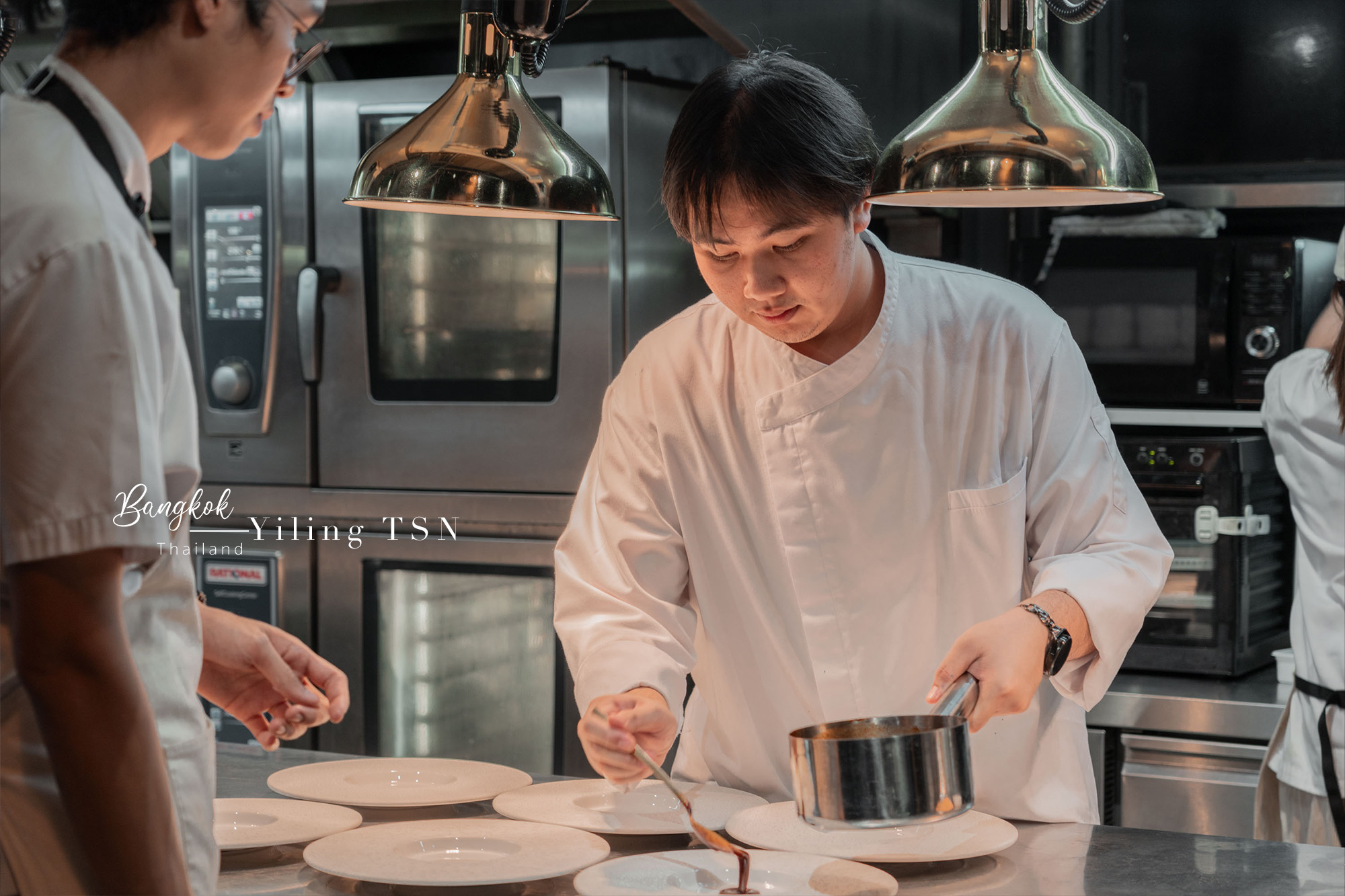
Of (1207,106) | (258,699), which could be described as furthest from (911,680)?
(1207,106)

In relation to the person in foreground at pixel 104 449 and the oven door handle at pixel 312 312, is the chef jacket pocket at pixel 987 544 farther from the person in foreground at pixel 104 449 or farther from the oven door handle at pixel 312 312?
the oven door handle at pixel 312 312

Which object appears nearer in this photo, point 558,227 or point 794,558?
point 794,558

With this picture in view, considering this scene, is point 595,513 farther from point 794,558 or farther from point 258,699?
point 258,699

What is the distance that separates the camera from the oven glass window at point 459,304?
9.05 ft

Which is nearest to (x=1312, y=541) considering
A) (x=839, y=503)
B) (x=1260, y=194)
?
(x=1260, y=194)

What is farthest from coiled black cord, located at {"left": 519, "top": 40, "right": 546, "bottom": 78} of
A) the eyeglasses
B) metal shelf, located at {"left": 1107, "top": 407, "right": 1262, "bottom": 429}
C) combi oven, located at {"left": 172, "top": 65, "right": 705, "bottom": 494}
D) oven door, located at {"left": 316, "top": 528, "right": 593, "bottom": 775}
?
metal shelf, located at {"left": 1107, "top": 407, "right": 1262, "bottom": 429}

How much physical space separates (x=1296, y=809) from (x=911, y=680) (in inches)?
49.0

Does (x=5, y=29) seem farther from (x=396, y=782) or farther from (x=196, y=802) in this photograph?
(x=396, y=782)

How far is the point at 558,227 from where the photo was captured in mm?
2697

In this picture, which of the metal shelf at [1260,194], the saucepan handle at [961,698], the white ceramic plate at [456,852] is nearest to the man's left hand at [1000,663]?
the saucepan handle at [961,698]

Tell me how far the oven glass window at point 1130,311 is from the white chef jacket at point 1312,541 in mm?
226

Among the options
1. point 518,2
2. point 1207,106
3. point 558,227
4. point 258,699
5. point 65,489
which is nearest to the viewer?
point 65,489

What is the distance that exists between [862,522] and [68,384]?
1.02m

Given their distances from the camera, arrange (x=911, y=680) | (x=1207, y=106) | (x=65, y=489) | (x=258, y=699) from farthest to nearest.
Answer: (x=1207, y=106) < (x=911, y=680) < (x=258, y=699) < (x=65, y=489)
